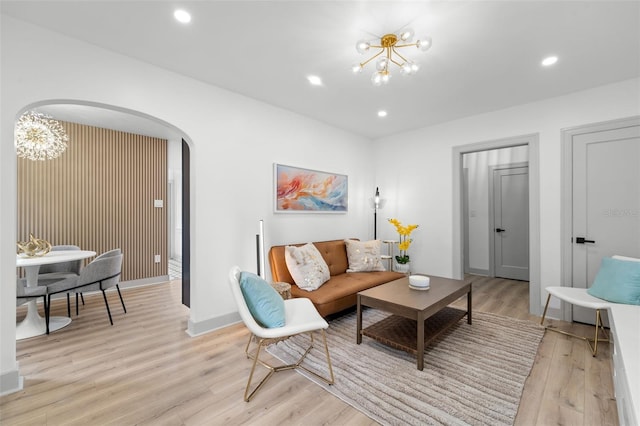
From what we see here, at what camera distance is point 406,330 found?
8.22ft

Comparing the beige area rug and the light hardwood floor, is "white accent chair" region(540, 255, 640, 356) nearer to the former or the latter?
the light hardwood floor

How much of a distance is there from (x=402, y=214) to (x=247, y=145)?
9.19ft

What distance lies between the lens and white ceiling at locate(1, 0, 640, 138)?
1.83 meters

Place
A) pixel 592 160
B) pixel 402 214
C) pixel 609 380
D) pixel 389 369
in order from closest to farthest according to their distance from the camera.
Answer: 1. pixel 609 380
2. pixel 389 369
3. pixel 592 160
4. pixel 402 214

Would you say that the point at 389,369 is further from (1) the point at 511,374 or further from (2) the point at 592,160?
(2) the point at 592,160

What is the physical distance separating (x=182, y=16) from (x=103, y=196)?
3697 millimetres

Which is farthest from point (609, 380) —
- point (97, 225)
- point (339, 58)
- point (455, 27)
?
point (97, 225)

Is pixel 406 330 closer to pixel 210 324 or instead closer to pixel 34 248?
pixel 210 324

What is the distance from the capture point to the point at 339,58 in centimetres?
243

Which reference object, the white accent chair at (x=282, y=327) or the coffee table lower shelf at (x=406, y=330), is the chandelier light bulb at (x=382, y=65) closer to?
the white accent chair at (x=282, y=327)

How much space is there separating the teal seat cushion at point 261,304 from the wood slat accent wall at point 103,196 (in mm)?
3810

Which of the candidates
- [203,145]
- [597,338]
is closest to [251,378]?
[203,145]

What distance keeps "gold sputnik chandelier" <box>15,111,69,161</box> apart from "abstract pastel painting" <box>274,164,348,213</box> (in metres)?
2.95

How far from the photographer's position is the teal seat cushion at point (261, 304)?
188 cm
